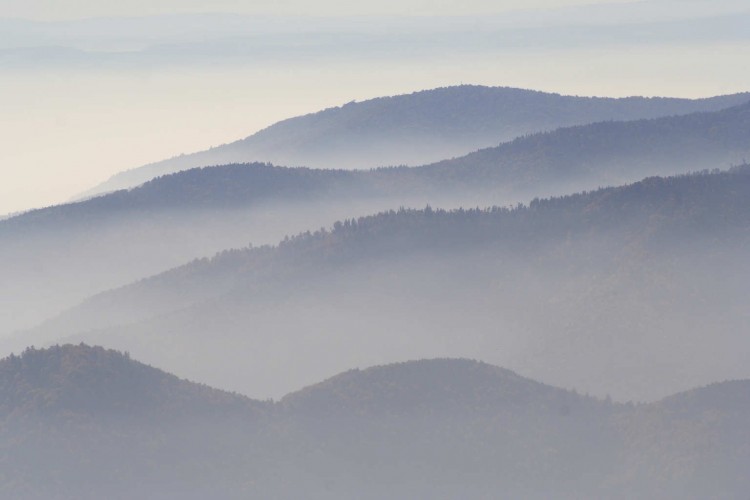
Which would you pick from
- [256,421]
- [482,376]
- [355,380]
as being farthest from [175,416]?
[482,376]

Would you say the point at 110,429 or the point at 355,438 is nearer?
the point at 110,429

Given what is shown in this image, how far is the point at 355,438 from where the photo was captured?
146m

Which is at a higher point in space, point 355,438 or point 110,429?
point 110,429

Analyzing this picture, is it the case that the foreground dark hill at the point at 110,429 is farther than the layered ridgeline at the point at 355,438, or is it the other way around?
the layered ridgeline at the point at 355,438

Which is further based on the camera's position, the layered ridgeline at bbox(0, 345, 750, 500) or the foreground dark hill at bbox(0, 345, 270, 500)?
the layered ridgeline at bbox(0, 345, 750, 500)

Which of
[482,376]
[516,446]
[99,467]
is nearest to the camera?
[99,467]

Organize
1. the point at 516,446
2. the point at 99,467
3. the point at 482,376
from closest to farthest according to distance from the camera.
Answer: the point at 99,467 → the point at 516,446 → the point at 482,376

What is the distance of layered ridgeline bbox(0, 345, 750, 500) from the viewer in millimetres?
138625

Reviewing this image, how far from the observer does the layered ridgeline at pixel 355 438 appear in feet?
455

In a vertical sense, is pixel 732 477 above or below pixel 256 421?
below

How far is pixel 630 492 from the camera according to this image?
142375 mm

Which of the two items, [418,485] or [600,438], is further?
[600,438]

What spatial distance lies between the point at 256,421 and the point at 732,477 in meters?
37.4

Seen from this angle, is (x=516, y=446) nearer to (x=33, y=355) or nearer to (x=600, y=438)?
(x=600, y=438)
